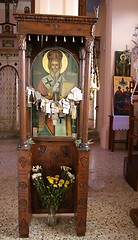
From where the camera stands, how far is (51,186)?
2.43 m

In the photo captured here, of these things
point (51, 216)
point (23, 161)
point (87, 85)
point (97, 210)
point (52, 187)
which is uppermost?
point (87, 85)

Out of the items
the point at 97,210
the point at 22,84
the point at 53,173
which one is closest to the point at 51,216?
the point at 53,173

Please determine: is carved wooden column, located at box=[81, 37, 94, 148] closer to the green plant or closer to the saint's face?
the saint's face

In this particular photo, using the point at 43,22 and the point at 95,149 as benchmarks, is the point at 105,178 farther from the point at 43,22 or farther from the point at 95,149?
the point at 43,22

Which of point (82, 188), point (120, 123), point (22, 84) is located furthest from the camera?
point (120, 123)

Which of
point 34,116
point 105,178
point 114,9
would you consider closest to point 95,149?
point 105,178

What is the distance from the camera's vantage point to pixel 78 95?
7.73 feet

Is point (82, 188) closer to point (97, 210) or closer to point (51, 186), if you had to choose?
point (51, 186)

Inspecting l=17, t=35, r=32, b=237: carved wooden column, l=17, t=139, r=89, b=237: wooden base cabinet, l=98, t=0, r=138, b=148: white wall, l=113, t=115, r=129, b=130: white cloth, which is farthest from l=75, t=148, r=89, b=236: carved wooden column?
l=98, t=0, r=138, b=148: white wall

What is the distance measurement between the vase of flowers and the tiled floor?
0.18 metres

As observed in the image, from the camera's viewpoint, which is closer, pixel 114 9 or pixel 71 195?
pixel 71 195

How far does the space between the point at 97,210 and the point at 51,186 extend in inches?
31.4

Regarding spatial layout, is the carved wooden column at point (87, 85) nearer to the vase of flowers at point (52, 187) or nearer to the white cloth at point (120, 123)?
the vase of flowers at point (52, 187)

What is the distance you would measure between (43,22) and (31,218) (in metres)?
1.92
